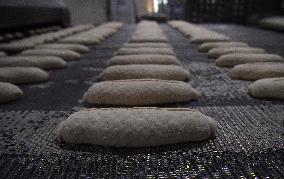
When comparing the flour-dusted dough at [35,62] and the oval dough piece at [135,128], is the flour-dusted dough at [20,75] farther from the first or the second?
the oval dough piece at [135,128]

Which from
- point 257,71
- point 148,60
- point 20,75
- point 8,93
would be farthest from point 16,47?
point 257,71

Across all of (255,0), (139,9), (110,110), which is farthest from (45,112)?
(139,9)

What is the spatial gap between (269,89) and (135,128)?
2.04 ft

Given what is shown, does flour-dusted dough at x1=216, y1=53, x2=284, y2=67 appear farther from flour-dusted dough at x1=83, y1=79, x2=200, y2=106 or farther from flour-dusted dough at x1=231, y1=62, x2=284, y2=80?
flour-dusted dough at x1=83, y1=79, x2=200, y2=106

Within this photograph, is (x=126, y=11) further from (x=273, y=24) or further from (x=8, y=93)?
(x=8, y=93)

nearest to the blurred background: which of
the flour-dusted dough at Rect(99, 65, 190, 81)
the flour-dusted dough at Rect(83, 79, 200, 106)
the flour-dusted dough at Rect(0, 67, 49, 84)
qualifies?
the flour-dusted dough at Rect(0, 67, 49, 84)

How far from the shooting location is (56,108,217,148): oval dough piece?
83 cm

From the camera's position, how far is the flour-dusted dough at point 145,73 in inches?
56.2

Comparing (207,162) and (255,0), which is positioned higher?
(255,0)

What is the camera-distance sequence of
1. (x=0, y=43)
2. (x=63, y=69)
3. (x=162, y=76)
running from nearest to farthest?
(x=162, y=76) → (x=63, y=69) → (x=0, y=43)

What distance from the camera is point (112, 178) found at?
0.72 metres

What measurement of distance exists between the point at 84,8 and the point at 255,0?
3.64 meters

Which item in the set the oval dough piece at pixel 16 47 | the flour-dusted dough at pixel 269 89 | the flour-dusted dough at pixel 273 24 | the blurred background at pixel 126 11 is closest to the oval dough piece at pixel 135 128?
the flour-dusted dough at pixel 269 89

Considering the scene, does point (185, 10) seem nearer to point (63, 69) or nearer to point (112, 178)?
point (63, 69)
